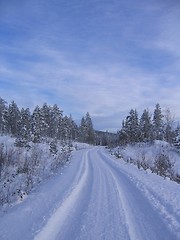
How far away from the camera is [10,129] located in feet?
274

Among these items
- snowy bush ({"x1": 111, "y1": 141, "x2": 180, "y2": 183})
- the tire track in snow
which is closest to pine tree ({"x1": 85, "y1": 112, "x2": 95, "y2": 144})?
snowy bush ({"x1": 111, "y1": 141, "x2": 180, "y2": 183})

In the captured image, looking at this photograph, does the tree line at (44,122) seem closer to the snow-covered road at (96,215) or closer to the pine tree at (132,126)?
the pine tree at (132,126)

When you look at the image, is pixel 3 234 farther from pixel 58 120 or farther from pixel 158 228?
pixel 58 120

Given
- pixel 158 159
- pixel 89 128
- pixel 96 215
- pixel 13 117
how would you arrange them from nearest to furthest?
pixel 96 215 < pixel 158 159 < pixel 13 117 < pixel 89 128

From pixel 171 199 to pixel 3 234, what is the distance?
556 cm

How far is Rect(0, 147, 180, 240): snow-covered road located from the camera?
664cm

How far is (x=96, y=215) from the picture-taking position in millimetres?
8195

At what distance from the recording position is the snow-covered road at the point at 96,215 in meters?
6.64

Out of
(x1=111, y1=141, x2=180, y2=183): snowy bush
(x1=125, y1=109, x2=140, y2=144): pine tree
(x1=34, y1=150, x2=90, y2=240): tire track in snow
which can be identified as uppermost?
(x1=125, y1=109, x2=140, y2=144): pine tree

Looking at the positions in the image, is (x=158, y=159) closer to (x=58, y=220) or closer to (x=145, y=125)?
(x=58, y=220)

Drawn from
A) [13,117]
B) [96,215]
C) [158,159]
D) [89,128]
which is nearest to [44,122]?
[13,117]

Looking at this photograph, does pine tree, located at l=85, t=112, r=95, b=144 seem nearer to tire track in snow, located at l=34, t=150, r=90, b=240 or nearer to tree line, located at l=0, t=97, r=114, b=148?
tree line, located at l=0, t=97, r=114, b=148

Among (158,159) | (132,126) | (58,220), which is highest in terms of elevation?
(132,126)

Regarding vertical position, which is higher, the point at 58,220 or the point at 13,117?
the point at 13,117
